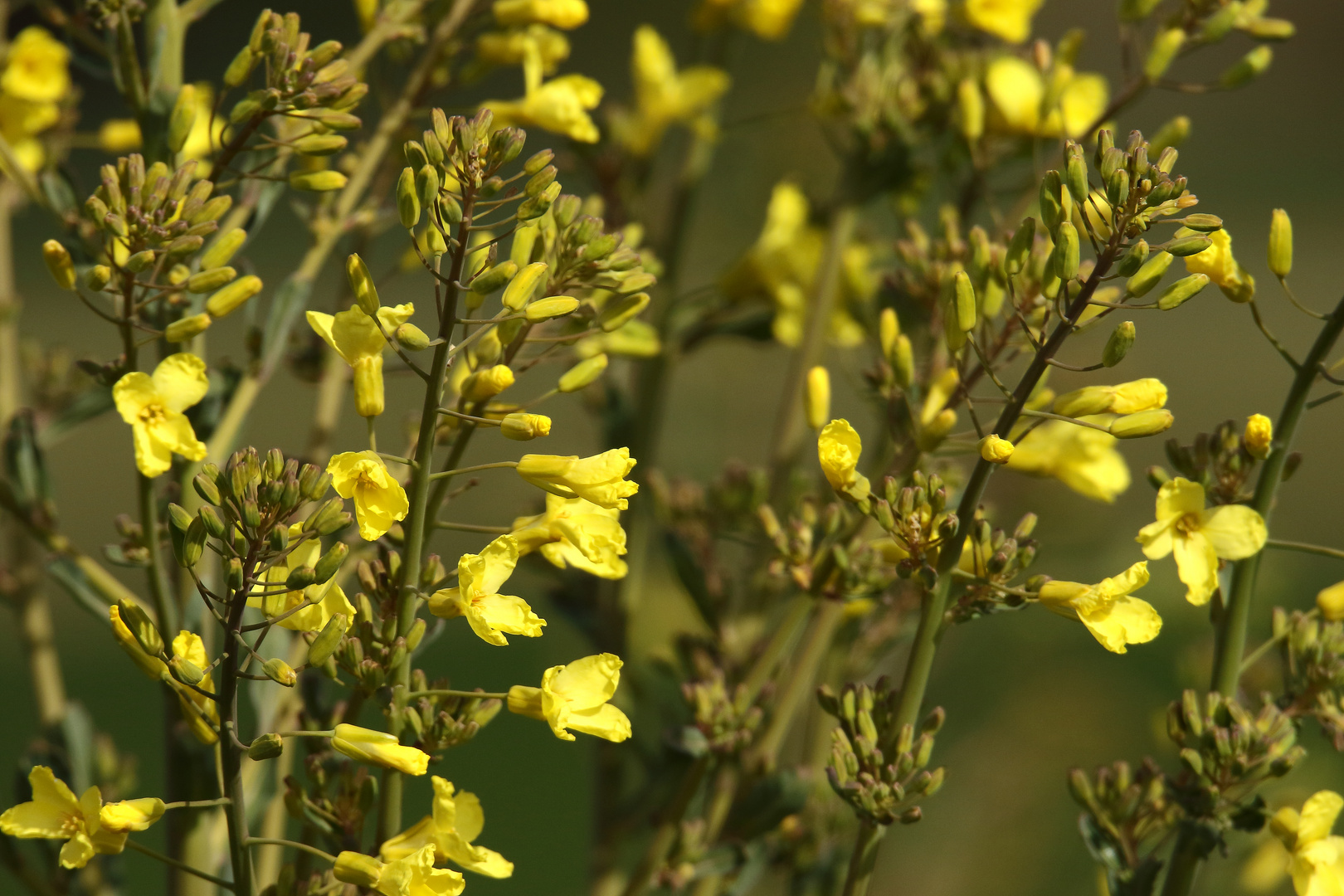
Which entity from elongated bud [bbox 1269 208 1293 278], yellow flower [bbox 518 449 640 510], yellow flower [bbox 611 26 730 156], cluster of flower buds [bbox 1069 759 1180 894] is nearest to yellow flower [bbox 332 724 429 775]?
yellow flower [bbox 518 449 640 510]

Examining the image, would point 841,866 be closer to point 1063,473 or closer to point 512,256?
point 1063,473

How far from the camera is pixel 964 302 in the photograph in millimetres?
532

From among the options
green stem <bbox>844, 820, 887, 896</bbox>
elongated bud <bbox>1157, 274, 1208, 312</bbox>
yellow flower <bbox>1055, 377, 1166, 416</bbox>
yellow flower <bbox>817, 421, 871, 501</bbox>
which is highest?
elongated bud <bbox>1157, 274, 1208, 312</bbox>

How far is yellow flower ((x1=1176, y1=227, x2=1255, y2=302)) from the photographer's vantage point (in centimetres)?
57

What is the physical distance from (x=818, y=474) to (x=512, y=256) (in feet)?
1.51

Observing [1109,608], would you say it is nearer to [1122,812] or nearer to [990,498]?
[1122,812]

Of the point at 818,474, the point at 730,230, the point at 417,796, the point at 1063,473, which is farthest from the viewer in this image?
the point at 417,796

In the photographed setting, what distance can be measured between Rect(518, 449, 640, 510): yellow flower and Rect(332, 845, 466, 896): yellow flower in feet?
0.53

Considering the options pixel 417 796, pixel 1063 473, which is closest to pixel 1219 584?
pixel 1063 473

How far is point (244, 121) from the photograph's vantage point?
0.61 meters

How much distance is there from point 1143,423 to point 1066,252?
0.09 metres

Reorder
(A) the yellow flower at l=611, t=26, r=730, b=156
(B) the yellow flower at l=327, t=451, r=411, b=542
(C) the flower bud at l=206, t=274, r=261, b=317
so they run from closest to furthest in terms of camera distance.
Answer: (B) the yellow flower at l=327, t=451, r=411, b=542 < (C) the flower bud at l=206, t=274, r=261, b=317 < (A) the yellow flower at l=611, t=26, r=730, b=156

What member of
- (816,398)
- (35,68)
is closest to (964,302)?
(816,398)

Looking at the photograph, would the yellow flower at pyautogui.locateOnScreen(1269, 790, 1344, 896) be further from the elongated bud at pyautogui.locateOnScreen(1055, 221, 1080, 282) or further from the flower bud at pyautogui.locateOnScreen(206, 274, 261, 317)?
the flower bud at pyautogui.locateOnScreen(206, 274, 261, 317)
